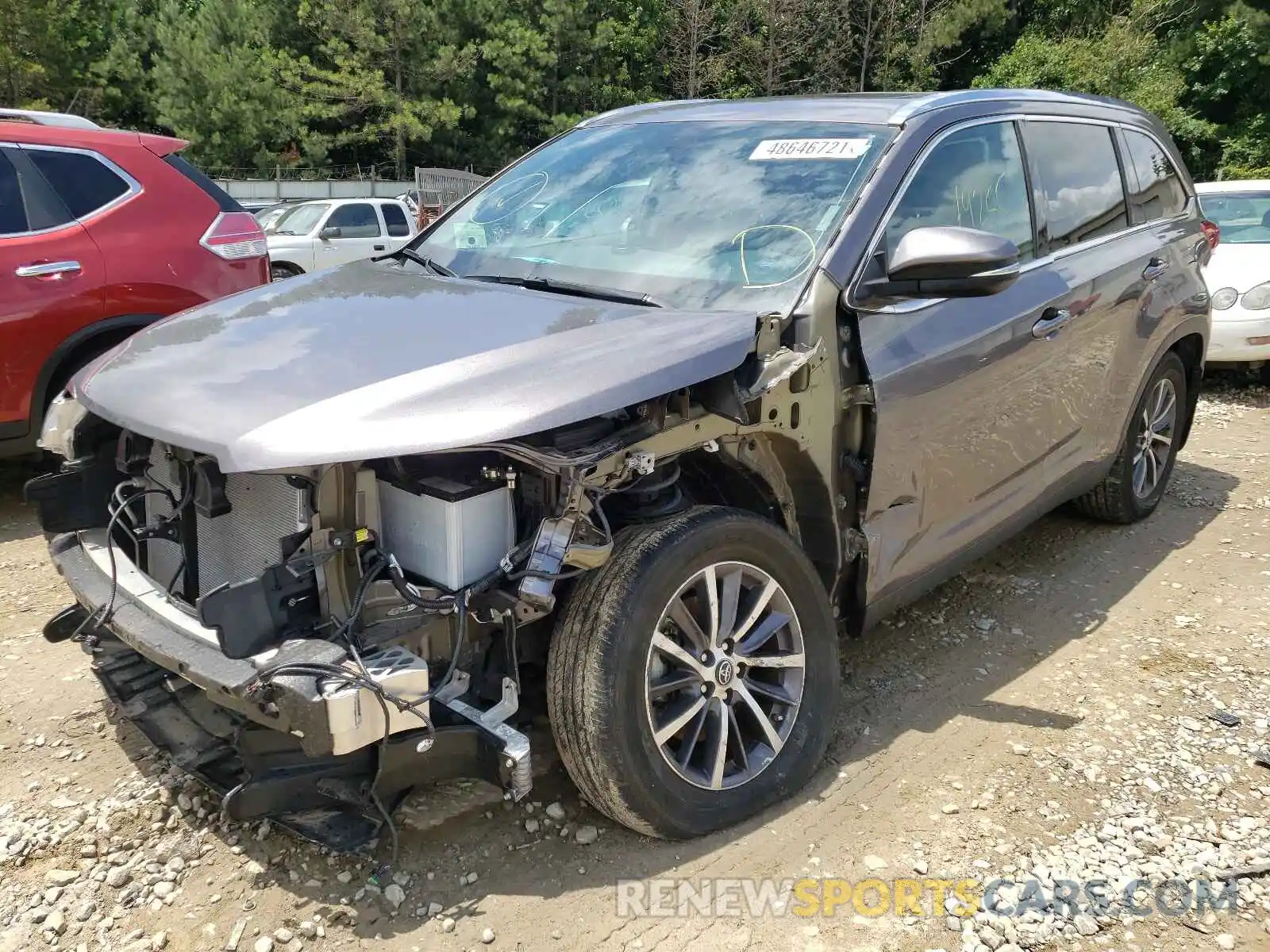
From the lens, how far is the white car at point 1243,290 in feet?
26.6

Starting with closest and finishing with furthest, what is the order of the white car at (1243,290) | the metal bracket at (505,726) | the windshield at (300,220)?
1. the metal bracket at (505,726)
2. the white car at (1243,290)
3. the windshield at (300,220)

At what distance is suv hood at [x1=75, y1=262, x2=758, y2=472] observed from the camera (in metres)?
2.09

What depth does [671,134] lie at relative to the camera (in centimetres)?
353

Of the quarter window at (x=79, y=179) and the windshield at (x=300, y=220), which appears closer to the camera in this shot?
the quarter window at (x=79, y=179)

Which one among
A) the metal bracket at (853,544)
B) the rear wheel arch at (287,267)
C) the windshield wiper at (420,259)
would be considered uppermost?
the windshield wiper at (420,259)

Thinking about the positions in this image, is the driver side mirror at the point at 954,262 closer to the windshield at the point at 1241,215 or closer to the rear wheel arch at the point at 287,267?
the windshield at the point at 1241,215

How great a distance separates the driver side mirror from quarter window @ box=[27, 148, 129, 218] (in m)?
4.33

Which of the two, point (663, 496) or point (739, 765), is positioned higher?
point (663, 496)

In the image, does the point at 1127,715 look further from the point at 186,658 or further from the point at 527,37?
the point at 527,37

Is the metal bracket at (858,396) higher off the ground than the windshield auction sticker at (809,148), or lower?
lower

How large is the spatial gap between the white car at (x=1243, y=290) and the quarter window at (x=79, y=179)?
299 inches

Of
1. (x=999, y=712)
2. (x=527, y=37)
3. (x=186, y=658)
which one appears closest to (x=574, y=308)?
(x=186, y=658)

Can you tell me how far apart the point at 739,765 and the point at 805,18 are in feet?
121

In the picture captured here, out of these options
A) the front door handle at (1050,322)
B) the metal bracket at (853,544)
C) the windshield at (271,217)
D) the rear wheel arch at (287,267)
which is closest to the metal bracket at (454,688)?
the metal bracket at (853,544)
